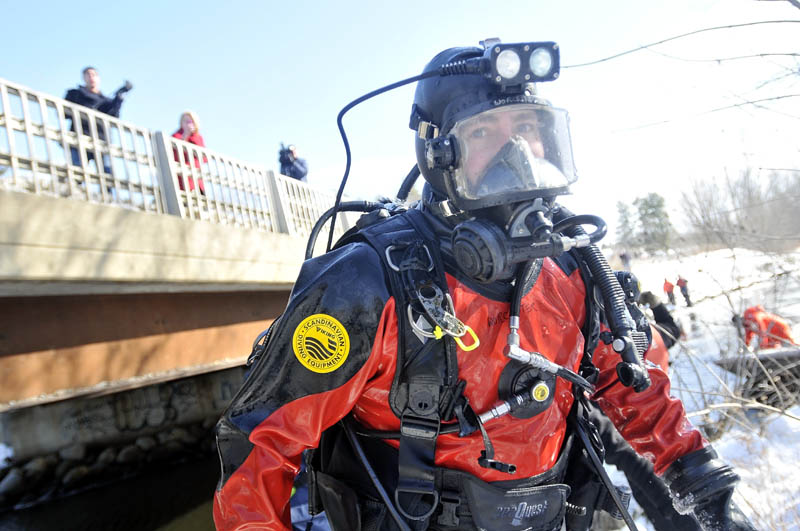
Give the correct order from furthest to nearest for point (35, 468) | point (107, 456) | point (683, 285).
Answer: point (107, 456)
point (35, 468)
point (683, 285)

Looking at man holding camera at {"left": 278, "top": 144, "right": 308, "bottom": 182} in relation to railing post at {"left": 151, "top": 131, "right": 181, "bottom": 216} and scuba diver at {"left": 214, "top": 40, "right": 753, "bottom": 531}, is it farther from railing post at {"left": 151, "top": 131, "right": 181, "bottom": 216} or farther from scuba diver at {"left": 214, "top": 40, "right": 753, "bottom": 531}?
scuba diver at {"left": 214, "top": 40, "right": 753, "bottom": 531}

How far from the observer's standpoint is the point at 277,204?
6.85 metres

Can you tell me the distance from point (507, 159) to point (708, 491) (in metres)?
1.21

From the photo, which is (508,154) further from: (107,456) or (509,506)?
(107,456)

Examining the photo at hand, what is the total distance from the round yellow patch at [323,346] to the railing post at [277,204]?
18.4 feet

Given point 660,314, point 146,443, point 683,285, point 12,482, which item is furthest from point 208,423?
point 683,285

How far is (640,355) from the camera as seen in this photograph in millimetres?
1628

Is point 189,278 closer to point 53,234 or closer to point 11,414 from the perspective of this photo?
point 53,234

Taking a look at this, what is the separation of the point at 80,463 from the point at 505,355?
787 centimetres

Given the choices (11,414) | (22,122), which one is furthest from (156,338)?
(11,414)

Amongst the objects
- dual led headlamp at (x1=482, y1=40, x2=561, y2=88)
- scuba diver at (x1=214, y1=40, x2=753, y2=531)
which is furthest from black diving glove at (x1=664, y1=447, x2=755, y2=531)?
dual led headlamp at (x1=482, y1=40, x2=561, y2=88)

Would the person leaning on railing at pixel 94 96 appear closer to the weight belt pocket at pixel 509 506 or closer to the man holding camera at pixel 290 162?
the man holding camera at pixel 290 162

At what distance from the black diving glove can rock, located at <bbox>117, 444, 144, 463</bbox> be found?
25.9ft

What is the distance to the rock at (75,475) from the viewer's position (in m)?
6.93
